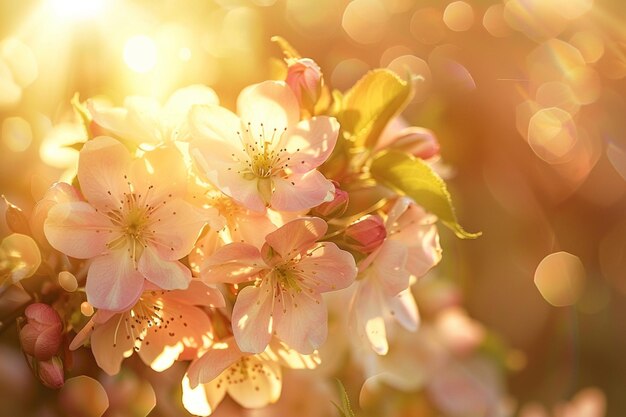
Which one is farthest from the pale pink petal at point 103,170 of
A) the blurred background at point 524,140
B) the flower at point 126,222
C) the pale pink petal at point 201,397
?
the blurred background at point 524,140

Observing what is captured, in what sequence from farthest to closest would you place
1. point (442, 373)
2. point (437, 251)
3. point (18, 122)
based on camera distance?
point (442, 373) → point (18, 122) → point (437, 251)

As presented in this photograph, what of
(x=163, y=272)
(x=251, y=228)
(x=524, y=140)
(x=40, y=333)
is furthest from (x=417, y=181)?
(x=524, y=140)

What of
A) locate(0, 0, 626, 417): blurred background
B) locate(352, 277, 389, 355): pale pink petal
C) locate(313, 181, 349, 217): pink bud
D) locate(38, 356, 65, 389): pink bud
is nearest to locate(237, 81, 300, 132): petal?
locate(313, 181, 349, 217): pink bud

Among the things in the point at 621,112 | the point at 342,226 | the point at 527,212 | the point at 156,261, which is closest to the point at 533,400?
the point at 527,212

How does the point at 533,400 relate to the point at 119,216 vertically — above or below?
below

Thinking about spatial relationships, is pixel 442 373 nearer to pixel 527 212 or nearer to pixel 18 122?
pixel 527 212

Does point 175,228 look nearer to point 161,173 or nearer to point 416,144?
point 161,173
